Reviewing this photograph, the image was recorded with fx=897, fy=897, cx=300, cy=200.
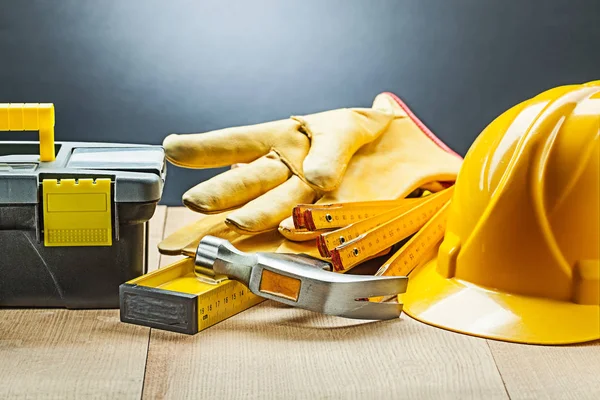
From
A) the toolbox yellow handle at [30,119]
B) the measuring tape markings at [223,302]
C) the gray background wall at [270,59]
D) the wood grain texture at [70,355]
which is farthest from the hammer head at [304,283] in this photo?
the gray background wall at [270,59]

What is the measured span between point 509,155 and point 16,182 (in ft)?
1.95

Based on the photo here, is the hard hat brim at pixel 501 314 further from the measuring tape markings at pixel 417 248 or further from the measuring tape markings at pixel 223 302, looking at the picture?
the measuring tape markings at pixel 223 302

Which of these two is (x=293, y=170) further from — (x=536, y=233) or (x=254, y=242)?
(x=536, y=233)

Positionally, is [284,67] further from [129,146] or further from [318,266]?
[318,266]

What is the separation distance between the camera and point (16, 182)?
1.07m

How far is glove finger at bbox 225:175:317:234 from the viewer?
123 centimetres

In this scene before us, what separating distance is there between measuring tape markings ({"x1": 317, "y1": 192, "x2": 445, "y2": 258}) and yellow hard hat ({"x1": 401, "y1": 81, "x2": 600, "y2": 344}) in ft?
0.43

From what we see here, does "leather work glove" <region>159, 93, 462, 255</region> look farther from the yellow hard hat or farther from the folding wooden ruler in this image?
the yellow hard hat

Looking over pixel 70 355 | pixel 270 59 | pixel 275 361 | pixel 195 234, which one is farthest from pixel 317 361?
pixel 270 59

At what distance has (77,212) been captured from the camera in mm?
1089

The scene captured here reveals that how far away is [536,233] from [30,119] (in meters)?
0.64

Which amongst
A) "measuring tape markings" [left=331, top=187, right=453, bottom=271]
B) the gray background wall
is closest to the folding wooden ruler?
"measuring tape markings" [left=331, top=187, right=453, bottom=271]

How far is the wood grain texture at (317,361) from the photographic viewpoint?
0.90 meters

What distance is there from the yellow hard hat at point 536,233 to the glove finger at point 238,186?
306 mm
